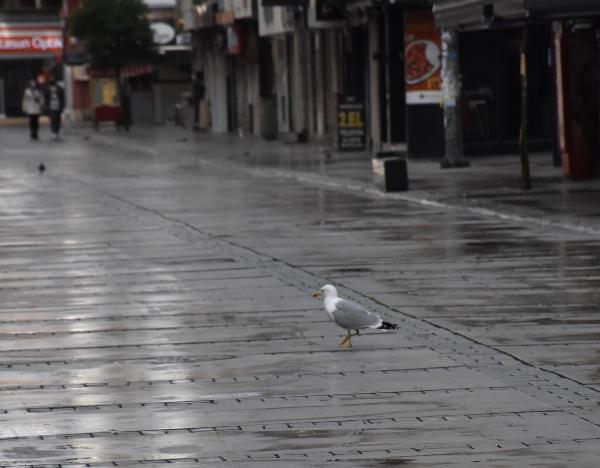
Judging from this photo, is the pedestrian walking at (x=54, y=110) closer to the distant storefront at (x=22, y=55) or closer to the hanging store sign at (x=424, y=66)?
the hanging store sign at (x=424, y=66)

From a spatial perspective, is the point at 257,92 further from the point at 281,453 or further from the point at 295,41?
the point at 281,453

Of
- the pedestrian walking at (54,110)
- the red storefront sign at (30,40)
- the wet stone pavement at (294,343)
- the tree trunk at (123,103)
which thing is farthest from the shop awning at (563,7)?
the red storefront sign at (30,40)

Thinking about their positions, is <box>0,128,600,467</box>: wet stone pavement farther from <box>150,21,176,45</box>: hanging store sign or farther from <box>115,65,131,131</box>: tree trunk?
<box>150,21,176,45</box>: hanging store sign

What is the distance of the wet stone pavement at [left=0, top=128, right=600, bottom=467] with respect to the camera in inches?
396

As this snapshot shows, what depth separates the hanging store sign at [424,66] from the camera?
129 ft

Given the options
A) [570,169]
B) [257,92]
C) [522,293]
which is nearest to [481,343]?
[522,293]

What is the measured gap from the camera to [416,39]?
3988 cm

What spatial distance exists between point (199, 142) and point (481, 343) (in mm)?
45320

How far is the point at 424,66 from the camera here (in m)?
39.5

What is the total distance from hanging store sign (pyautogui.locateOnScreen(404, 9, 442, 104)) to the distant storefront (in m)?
64.1

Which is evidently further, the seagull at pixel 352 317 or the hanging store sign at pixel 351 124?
the hanging store sign at pixel 351 124

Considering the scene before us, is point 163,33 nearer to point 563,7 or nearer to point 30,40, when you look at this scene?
point 30,40

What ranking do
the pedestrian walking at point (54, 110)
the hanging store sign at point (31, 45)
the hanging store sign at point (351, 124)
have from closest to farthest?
the hanging store sign at point (351, 124) < the pedestrian walking at point (54, 110) < the hanging store sign at point (31, 45)

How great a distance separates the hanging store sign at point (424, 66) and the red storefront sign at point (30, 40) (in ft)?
212
